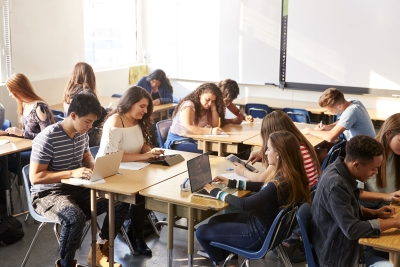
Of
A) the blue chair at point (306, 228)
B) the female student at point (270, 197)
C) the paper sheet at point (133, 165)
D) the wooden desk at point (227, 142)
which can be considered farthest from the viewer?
the wooden desk at point (227, 142)

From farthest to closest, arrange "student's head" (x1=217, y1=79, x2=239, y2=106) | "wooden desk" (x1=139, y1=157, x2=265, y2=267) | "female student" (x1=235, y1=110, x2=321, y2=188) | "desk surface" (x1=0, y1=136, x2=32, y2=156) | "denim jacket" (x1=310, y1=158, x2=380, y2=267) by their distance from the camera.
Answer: "student's head" (x1=217, y1=79, x2=239, y2=106), "desk surface" (x1=0, y1=136, x2=32, y2=156), "female student" (x1=235, y1=110, x2=321, y2=188), "wooden desk" (x1=139, y1=157, x2=265, y2=267), "denim jacket" (x1=310, y1=158, x2=380, y2=267)

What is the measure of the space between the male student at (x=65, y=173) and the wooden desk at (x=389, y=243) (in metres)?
1.91

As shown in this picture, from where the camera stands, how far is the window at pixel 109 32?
27.0 feet

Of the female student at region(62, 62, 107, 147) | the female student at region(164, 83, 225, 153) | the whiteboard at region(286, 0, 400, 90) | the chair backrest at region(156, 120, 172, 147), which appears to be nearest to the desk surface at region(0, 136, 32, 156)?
the female student at region(62, 62, 107, 147)

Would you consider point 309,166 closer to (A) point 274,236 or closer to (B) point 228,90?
(A) point 274,236

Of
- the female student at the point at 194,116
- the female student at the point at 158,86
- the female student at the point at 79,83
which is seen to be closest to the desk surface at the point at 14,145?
the female student at the point at 79,83

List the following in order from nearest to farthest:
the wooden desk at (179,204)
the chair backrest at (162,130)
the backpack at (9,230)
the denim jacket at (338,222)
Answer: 1. the denim jacket at (338,222)
2. the wooden desk at (179,204)
3. the backpack at (9,230)
4. the chair backrest at (162,130)

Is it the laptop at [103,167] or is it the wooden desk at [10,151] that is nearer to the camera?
the laptop at [103,167]

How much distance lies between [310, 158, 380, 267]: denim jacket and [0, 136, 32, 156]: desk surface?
285 centimetres

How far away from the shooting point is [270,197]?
3418 millimetres

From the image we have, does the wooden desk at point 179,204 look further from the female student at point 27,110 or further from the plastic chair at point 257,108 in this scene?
the plastic chair at point 257,108

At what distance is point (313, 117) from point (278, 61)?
1239 millimetres

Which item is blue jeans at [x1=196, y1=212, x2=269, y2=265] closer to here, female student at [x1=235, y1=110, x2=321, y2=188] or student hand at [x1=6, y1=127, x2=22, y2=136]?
female student at [x1=235, y1=110, x2=321, y2=188]

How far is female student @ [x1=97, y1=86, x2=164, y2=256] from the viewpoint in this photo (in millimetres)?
4423
